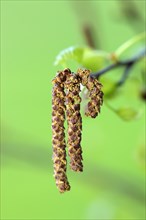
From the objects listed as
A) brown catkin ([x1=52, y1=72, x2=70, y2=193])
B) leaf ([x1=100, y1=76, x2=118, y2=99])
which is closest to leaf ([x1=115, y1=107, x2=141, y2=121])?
leaf ([x1=100, y1=76, x2=118, y2=99])

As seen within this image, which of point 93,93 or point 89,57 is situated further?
point 89,57

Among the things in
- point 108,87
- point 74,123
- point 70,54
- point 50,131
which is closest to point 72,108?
point 74,123

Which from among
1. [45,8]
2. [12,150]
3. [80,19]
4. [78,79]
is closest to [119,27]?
[45,8]

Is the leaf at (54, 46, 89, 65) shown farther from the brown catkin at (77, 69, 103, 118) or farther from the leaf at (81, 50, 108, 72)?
the brown catkin at (77, 69, 103, 118)

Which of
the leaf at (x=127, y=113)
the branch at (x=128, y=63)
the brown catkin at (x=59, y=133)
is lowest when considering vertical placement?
the brown catkin at (x=59, y=133)

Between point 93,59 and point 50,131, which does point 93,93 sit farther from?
point 50,131

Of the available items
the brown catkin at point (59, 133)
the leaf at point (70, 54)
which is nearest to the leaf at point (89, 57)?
the leaf at point (70, 54)

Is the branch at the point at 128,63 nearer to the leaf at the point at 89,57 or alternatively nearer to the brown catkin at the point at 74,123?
the leaf at the point at 89,57

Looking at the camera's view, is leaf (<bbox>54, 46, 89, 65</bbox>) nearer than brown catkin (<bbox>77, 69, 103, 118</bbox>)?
No
